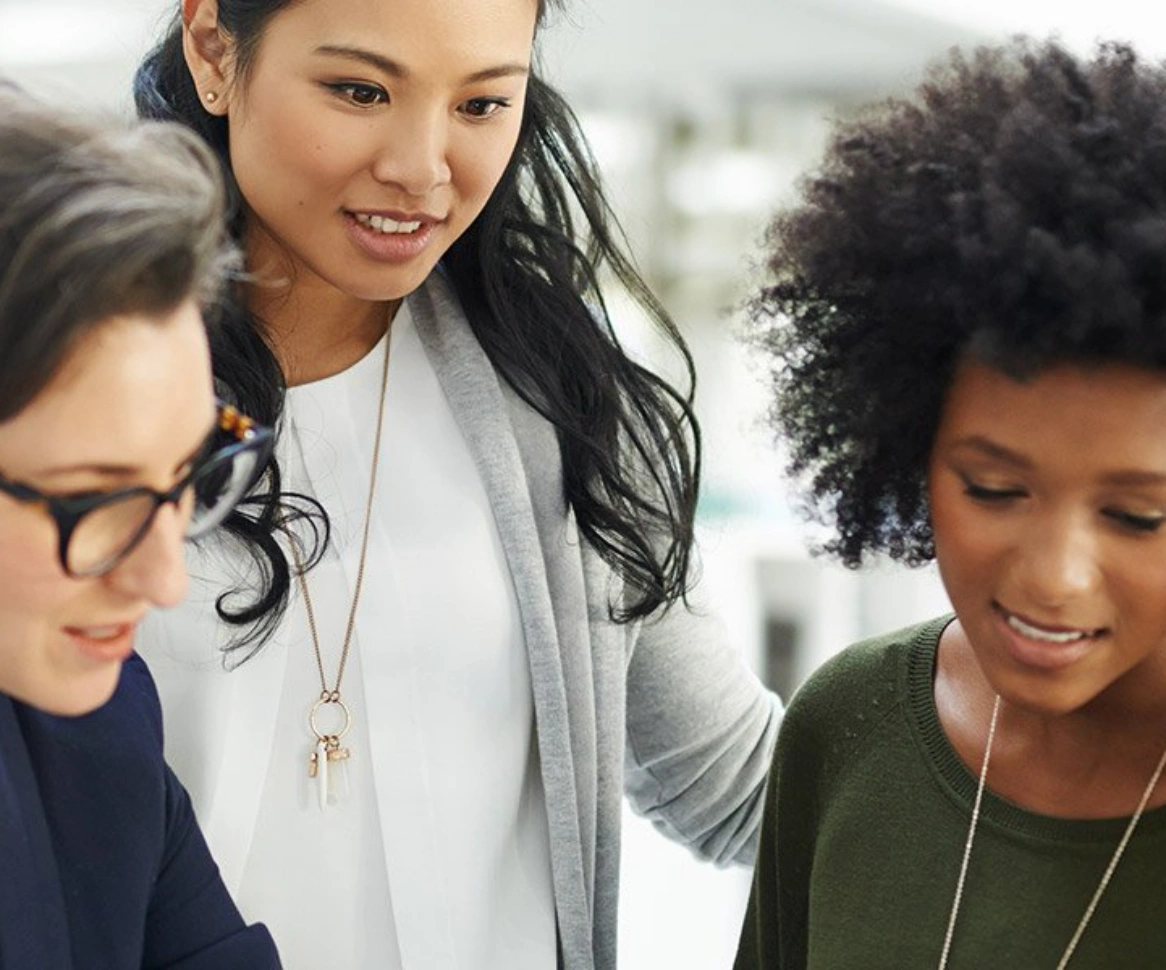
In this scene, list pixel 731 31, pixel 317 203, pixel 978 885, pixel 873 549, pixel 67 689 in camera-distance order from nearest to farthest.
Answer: pixel 67 689 < pixel 978 885 < pixel 873 549 < pixel 317 203 < pixel 731 31

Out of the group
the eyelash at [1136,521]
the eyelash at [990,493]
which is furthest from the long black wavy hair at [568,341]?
the eyelash at [1136,521]

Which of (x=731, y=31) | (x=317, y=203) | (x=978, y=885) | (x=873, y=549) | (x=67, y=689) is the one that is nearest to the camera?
(x=67, y=689)

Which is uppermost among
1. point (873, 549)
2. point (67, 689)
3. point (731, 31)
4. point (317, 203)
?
point (731, 31)

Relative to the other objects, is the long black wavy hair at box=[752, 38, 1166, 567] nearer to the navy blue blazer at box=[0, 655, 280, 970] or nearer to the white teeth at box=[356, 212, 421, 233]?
the white teeth at box=[356, 212, 421, 233]

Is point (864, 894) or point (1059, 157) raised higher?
point (1059, 157)

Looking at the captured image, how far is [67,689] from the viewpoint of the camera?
4.35 ft

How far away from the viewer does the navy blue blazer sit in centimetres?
148

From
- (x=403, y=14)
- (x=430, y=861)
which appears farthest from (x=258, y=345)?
(x=430, y=861)

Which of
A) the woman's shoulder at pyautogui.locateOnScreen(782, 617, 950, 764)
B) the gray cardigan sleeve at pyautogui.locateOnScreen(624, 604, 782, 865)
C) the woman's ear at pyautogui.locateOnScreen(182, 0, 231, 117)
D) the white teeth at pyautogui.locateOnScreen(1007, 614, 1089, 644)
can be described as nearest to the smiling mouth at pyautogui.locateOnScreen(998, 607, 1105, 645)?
the white teeth at pyautogui.locateOnScreen(1007, 614, 1089, 644)

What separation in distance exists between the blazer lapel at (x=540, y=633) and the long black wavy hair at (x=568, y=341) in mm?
58

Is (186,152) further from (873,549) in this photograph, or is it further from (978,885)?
(978,885)

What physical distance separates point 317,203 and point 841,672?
2.18ft

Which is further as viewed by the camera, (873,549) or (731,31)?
(731,31)

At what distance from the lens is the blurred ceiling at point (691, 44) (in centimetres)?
652
